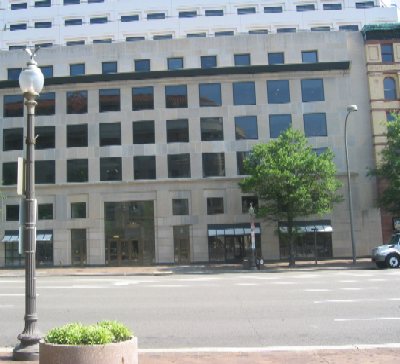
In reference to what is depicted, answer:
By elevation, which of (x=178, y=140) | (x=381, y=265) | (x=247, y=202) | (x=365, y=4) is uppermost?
(x=365, y=4)

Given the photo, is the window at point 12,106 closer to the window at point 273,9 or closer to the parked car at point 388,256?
the window at point 273,9

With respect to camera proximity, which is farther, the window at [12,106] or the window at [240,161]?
the window at [12,106]

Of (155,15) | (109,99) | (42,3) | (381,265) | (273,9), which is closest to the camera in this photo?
(381,265)

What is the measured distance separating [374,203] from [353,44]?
43.4 feet

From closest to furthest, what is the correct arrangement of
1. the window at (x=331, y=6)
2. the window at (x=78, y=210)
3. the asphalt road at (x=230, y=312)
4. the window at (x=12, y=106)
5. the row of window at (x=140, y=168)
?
the asphalt road at (x=230, y=312) → the row of window at (x=140, y=168) → the window at (x=78, y=210) → the window at (x=12, y=106) → the window at (x=331, y=6)

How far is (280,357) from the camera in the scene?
8.12 meters

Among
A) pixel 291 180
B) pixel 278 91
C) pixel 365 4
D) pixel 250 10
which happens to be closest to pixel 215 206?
pixel 291 180

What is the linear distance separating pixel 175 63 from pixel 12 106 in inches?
554

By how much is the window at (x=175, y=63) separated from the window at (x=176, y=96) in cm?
197

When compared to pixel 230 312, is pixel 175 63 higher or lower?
higher

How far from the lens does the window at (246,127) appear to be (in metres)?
41.9

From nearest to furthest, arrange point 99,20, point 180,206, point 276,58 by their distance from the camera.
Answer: point 180,206 < point 276,58 < point 99,20

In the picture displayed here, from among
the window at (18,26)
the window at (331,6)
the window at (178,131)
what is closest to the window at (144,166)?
the window at (178,131)

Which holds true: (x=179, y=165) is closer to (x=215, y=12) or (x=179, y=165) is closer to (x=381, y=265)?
(x=381, y=265)
